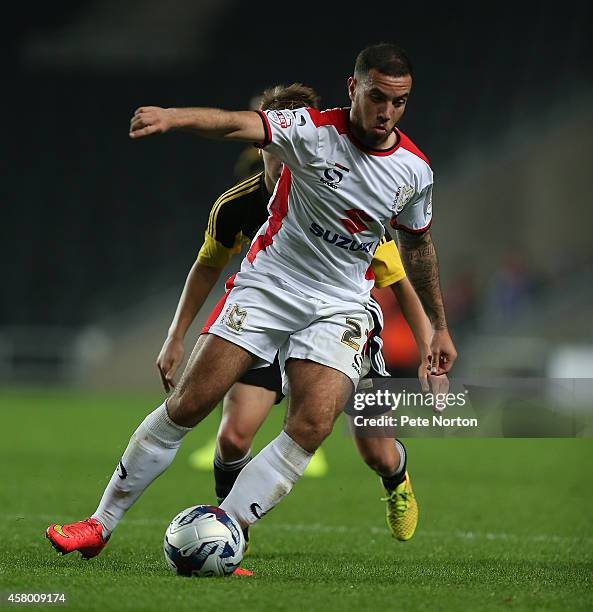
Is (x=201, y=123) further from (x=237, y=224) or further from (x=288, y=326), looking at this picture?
(x=237, y=224)

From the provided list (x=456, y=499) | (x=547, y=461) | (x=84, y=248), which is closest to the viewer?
(x=456, y=499)

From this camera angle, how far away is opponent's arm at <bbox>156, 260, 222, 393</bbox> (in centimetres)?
512

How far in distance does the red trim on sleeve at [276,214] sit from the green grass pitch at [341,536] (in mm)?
1334

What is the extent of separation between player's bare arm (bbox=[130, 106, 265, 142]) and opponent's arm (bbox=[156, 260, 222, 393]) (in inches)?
42.1

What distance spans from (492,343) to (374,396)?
13457 millimetres

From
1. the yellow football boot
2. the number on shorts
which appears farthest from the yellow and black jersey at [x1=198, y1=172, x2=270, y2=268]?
the yellow football boot

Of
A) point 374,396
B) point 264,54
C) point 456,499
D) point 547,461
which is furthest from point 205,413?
point 264,54

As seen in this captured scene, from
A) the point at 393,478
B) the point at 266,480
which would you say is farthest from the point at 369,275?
the point at 393,478

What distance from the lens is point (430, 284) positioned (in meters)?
5.14

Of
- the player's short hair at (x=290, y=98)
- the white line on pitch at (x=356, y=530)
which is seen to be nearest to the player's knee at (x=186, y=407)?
the player's short hair at (x=290, y=98)

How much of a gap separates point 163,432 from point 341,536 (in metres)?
1.88

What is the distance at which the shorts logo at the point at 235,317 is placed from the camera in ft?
15.3

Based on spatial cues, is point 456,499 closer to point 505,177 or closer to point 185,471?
point 185,471

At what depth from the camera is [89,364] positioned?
2191cm
